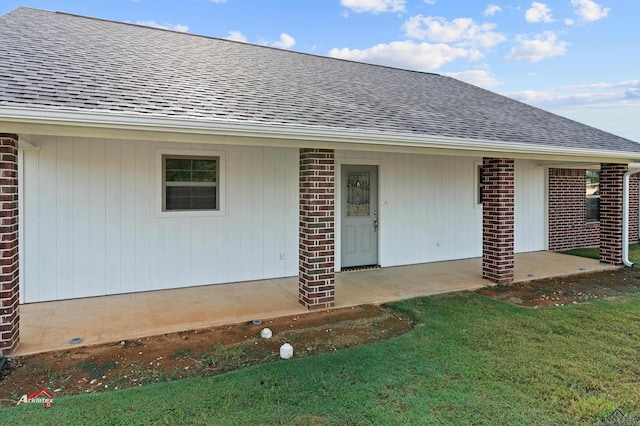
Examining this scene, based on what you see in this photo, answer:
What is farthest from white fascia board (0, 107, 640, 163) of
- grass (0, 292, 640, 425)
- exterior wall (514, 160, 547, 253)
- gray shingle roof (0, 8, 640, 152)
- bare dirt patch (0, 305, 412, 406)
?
exterior wall (514, 160, 547, 253)

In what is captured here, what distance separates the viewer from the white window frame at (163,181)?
6.34 m

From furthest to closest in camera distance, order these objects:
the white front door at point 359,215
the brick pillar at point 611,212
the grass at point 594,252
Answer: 1. the grass at point 594,252
2. the brick pillar at point 611,212
3. the white front door at point 359,215

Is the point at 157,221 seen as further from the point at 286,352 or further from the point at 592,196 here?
the point at 592,196

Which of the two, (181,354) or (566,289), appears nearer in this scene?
(181,354)

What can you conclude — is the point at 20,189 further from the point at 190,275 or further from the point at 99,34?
the point at 99,34

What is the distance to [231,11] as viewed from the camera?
13.1 meters

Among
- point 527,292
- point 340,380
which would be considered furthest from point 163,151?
point 527,292

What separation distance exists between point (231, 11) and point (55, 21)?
23.0 feet

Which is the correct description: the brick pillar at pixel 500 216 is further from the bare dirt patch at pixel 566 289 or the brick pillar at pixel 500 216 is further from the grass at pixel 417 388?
the grass at pixel 417 388

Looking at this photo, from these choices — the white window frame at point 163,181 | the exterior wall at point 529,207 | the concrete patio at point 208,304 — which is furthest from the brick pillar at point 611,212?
the white window frame at point 163,181

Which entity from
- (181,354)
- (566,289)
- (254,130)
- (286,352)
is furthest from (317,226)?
(566,289)

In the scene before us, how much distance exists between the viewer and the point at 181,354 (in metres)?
3.95

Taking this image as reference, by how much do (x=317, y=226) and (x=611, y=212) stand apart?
7295 mm

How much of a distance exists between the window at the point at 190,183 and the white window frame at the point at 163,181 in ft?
0.09
